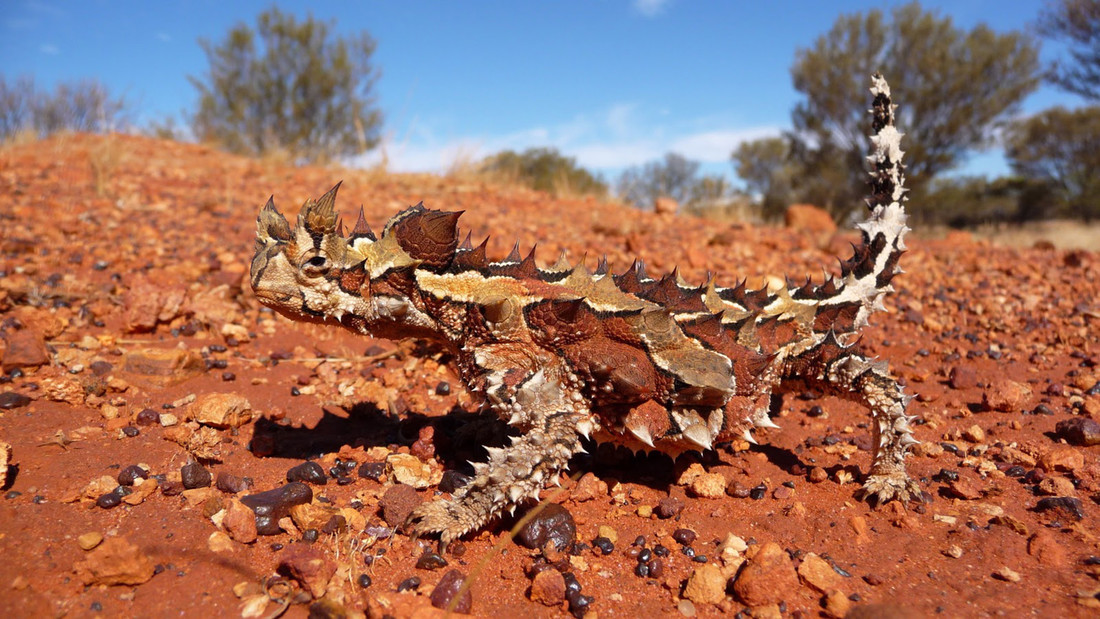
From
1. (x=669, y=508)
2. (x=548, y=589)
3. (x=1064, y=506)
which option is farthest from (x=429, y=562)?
(x=1064, y=506)

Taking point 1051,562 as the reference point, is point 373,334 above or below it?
above

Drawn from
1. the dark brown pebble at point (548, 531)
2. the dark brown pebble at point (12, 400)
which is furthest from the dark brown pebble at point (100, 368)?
the dark brown pebble at point (548, 531)

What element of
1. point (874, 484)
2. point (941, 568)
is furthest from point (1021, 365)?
point (941, 568)

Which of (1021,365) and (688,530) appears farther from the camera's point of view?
(1021,365)

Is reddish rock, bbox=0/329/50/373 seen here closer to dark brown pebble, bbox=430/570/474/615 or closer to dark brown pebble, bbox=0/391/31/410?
dark brown pebble, bbox=0/391/31/410

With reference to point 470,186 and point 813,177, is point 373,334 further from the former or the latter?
Result: point 813,177

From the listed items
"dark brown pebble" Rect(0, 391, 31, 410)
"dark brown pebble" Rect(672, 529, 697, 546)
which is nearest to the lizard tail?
"dark brown pebble" Rect(672, 529, 697, 546)

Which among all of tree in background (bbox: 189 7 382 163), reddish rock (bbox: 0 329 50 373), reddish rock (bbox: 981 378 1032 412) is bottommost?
reddish rock (bbox: 981 378 1032 412)
